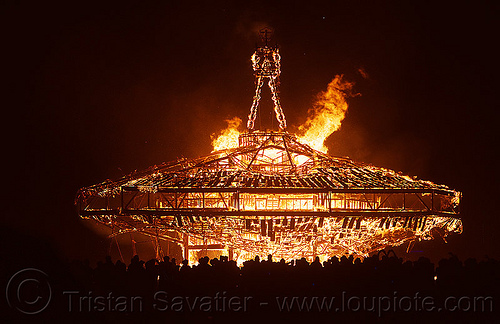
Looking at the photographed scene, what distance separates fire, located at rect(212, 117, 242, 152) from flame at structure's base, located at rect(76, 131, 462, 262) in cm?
362

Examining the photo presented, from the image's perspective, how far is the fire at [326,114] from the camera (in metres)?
22.4

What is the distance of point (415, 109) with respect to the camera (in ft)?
76.2

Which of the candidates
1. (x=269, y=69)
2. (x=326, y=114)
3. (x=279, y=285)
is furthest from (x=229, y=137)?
(x=279, y=285)

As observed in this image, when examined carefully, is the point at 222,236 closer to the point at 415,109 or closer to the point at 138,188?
the point at 138,188

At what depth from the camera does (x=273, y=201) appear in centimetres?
1756

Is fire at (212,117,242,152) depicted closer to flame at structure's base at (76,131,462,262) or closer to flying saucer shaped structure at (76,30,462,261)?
flying saucer shaped structure at (76,30,462,261)

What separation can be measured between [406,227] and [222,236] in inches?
160

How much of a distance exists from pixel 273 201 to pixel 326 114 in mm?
5919

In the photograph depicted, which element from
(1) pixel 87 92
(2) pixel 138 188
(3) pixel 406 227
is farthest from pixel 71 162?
(3) pixel 406 227

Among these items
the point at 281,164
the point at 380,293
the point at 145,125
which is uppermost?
the point at 145,125

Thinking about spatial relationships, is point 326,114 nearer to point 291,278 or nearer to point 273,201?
point 273,201

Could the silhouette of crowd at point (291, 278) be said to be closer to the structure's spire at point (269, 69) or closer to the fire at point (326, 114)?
the structure's spire at point (269, 69)


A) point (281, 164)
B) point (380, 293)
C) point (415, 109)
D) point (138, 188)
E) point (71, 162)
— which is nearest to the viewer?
point (380, 293)

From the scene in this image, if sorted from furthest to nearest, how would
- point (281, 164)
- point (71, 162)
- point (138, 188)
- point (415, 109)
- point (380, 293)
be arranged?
point (415, 109) → point (71, 162) → point (281, 164) → point (138, 188) → point (380, 293)
